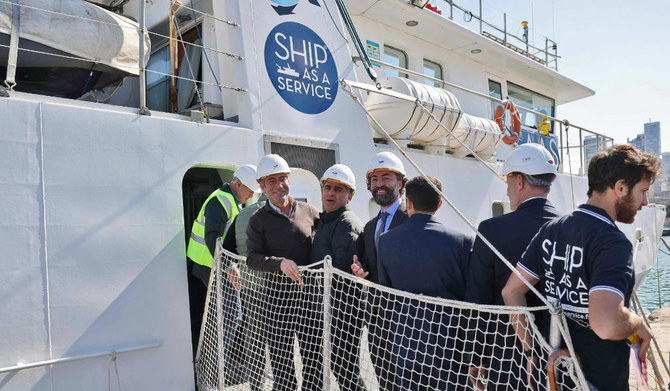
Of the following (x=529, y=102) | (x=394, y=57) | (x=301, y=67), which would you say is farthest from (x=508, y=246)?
(x=529, y=102)

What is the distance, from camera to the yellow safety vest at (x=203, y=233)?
377 centimetres

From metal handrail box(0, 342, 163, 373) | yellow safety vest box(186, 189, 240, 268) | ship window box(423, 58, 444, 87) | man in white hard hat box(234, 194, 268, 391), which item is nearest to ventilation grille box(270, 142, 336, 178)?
yellow safety vest box(186, 189, 240, 268)

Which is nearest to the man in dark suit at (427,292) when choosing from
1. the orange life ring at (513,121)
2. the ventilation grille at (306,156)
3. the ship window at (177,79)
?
the ventilation grille at (306,156)

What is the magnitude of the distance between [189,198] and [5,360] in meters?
3.05

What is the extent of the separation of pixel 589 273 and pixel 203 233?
2919mm

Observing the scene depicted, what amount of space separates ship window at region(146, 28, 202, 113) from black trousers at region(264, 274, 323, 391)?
2692 millimetres

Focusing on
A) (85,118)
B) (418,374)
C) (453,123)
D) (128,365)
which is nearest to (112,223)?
(85,118)

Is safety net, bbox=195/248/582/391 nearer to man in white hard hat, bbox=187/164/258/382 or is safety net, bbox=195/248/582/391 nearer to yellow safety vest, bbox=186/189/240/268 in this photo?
man in white hard hat, bbox=187/164/258/382

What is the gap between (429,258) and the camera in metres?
2.43

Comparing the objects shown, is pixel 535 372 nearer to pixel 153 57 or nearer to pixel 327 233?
pixel 327 233

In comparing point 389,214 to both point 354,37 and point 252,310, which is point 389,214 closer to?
point 252,310

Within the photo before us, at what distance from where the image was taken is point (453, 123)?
639cm

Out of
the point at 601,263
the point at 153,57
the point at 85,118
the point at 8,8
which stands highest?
the point at 153,57

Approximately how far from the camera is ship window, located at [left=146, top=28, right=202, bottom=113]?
17.9 feet
